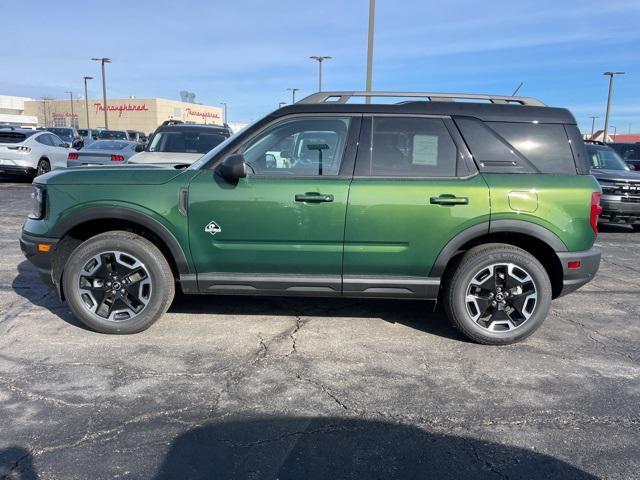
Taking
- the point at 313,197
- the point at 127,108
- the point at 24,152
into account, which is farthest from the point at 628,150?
the point at 127,108

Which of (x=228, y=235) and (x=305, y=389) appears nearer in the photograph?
(x=305, y=389)

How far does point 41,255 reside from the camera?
4.24 m

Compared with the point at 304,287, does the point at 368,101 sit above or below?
above

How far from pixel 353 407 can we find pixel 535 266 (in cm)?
195

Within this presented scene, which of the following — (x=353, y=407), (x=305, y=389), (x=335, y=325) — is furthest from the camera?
(x=335, y=325)

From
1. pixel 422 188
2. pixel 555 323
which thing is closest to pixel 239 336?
pixel 422 188

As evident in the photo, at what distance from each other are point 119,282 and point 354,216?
6.57 ft

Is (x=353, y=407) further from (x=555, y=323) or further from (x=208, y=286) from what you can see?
(x=555, y=323)

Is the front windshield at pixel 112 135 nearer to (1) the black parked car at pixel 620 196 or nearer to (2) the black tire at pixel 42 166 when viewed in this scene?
(2) the black tire at pixel 42 166

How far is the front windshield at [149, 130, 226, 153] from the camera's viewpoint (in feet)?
31.9

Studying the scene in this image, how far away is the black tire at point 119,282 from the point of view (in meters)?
4.16

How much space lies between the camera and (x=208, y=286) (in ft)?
14.0

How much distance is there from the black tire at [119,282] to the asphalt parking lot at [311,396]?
15 cm

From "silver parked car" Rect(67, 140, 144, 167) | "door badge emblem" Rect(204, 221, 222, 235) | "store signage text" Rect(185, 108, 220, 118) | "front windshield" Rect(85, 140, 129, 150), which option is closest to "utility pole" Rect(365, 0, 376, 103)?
"silver parked car" Rect(67, 140, 144, 167)
